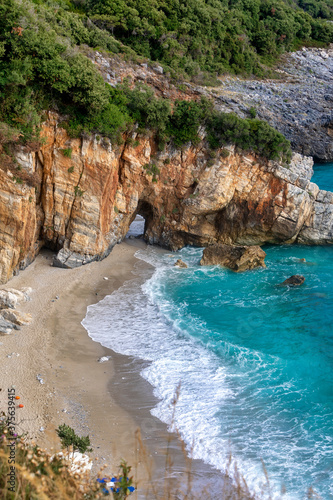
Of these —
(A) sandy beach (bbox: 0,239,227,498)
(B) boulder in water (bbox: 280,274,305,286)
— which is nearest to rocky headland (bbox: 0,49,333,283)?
(A) sandy beach (bbox: 0,239,227,498)

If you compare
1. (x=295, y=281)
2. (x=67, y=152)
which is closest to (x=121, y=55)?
(x=67, y=152)

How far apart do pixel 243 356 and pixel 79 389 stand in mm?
6839

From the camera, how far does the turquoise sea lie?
1195cm

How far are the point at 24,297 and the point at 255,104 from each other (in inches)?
1107

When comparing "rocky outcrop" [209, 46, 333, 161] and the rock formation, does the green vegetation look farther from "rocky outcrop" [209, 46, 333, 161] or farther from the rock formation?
"rocky outcrop" [209, 46, 333, 161]

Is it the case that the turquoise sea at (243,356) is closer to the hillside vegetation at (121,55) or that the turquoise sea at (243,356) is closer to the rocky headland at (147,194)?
the rocky headland at (147,194)

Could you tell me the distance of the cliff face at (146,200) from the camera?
22.5m

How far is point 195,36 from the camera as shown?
38906 millimetres

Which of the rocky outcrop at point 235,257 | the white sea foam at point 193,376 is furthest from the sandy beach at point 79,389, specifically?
the rocky outcrop at point 235,257

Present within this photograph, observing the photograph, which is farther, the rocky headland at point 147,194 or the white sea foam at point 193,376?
the rocky headland at point 147,194

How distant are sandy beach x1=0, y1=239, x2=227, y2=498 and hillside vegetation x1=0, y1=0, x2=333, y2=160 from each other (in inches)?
352

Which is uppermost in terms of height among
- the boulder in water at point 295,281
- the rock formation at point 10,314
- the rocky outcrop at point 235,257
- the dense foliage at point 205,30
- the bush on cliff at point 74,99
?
the dense foliage at point 205,30

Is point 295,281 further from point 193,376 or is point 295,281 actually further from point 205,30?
point 205,30

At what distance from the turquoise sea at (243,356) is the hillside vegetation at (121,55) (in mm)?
9186
